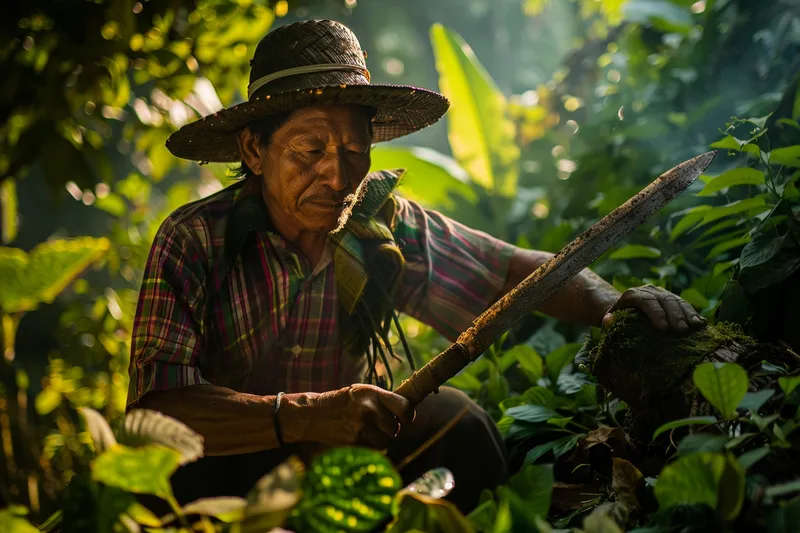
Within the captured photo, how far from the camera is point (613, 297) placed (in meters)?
1.72

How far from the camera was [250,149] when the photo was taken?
Answer: 176cm

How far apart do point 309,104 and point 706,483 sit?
1072 mm

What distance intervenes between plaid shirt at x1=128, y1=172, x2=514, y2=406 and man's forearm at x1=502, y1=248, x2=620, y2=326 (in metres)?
0.04

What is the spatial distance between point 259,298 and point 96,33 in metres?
1.41

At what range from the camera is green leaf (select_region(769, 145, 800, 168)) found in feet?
5.66

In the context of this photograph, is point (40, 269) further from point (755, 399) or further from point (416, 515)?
point (755, 399)

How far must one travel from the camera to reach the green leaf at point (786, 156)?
5.66 feet

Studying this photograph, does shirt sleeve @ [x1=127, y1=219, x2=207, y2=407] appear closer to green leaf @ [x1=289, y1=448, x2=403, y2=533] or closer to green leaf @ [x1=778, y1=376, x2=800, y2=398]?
green leaf @ [x1=289, y1=448, x2=403, y2=533]

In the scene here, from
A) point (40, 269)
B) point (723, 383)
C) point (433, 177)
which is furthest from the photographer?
point (433, 177)

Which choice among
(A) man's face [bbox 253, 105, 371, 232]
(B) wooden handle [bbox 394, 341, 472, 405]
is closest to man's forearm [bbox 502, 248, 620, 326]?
(B) wooden handle [bbox 394, 341, 472, 405]

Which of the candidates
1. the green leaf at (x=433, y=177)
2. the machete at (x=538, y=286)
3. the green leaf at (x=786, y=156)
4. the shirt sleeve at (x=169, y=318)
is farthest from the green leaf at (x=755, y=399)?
the green leaf at (x=433, y=177)

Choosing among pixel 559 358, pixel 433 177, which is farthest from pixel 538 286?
pixel 433 177

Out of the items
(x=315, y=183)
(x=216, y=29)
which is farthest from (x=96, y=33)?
(x=315, y=183)

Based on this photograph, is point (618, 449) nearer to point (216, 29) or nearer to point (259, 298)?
point (259, 298)
